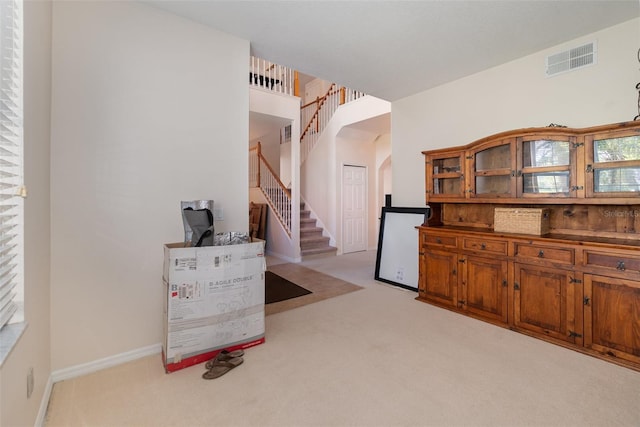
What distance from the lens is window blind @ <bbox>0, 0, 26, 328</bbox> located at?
4.19ft

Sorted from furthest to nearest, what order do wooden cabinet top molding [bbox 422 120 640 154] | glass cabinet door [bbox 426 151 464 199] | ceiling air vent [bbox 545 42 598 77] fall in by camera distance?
glass cabinet door [bbox 426 151 464 199] < ceiling air vent [bbox 545 42 598 77] < wooden cabinet top molding [bbox 422 120 640 154]

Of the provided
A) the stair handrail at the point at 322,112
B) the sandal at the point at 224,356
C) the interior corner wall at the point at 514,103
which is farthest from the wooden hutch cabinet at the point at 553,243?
the stair handrail at the point at 322,112

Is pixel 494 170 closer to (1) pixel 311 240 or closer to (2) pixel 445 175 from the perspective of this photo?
(2) pixel 445 175

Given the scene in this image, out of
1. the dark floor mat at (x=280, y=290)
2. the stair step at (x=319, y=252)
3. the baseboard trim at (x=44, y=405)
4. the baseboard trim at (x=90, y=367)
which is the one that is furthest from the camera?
the stair step at (x=319, y=252)

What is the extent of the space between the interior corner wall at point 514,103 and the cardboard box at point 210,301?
112 inches

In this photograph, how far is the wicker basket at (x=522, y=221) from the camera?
277 centimetres

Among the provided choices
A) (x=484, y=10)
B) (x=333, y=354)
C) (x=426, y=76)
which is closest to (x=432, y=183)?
(x=426, y=76)

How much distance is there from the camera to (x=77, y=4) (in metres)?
2.11

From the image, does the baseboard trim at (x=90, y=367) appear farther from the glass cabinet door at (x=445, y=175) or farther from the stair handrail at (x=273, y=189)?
the stair handrail at (x=273, y=189)

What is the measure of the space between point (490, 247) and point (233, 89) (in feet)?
9.88

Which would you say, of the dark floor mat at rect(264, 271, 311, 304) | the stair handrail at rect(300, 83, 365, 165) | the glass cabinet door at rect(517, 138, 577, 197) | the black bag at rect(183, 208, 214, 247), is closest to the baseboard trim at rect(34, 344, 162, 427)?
the black bag at rect(183, 208, 214, 247)

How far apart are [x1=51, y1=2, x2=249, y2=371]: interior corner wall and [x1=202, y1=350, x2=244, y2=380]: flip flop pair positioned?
24.7 inches

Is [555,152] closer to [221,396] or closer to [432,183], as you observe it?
[432,183]

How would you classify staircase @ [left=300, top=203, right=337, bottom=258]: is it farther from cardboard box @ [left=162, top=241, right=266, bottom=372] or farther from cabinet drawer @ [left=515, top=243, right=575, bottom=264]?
cabinet drawer @ [left=515, top=243, right=575, bottom=264]
